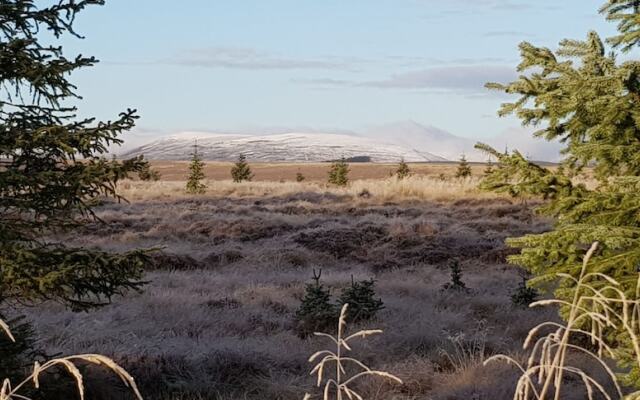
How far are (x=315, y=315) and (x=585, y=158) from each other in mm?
4961

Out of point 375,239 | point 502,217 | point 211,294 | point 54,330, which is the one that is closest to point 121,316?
point 54,330

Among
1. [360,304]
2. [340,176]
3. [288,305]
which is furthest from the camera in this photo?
[340,176]

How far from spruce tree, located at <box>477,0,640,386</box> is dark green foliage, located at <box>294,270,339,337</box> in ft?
14.7

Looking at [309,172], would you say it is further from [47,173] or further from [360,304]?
[47,173]

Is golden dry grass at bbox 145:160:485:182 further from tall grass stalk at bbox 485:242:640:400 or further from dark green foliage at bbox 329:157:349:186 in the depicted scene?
tall grass stalk at bbox 485:242:640:400

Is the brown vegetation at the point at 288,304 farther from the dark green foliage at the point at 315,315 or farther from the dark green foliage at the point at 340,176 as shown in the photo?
the dark green foliage at the point at 340,176

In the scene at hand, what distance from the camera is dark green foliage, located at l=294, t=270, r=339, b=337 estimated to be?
9.00m

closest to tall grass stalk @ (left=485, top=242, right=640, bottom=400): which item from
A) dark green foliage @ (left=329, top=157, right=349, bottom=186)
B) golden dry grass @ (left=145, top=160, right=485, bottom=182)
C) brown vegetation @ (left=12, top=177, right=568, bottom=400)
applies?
brown vegetation @ (left=12, top=177, right=568, bottom=400)

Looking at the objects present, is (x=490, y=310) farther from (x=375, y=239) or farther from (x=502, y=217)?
(x=502, y=217)

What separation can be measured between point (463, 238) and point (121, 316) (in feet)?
34.7

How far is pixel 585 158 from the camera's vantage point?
192 inches

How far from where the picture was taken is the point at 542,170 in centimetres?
485

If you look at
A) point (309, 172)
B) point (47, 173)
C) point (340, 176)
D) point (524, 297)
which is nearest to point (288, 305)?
point (524, 297)

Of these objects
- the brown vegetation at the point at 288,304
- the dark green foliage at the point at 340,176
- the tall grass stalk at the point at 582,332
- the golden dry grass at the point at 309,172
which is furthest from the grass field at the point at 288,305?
the golden dry grass at the point at 309,172
